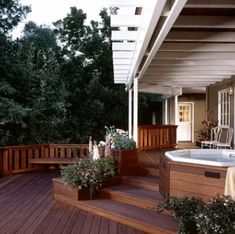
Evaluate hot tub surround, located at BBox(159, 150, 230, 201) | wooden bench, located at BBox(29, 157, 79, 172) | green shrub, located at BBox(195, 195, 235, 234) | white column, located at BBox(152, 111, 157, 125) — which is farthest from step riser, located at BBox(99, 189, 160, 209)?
white column, located at BBox(152, 111, 157, 125)

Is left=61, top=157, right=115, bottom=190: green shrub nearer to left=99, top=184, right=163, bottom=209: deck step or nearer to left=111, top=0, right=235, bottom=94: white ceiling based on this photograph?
left=99, top=184, right=163, bottom=209: deck step

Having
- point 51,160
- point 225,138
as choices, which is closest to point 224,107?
point 225,138

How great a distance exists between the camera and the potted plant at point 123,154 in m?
6.70

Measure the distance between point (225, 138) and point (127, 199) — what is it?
5286 mm

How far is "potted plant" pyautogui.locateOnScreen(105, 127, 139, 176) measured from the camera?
670cm

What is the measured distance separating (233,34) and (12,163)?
6081 mm

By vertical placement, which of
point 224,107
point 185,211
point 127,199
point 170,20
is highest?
point 170,20

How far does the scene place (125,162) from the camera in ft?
22.1

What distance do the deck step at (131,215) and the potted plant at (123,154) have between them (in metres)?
1.15

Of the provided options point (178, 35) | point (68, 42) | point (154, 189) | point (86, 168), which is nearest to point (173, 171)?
point (154, 189)

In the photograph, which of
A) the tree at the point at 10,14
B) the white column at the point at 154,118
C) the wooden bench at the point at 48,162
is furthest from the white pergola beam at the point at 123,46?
the white column at the point at 154,118

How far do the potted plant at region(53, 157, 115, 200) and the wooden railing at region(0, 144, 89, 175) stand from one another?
2847 mm

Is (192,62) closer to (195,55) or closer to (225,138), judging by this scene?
(195,55)

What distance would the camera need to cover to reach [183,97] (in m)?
14.7
